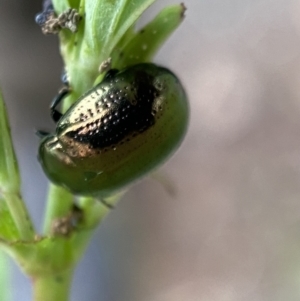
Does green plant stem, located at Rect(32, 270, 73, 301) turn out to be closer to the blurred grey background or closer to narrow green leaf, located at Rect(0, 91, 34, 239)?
narrow green leaf, located at Rect(0, 91, 34, 239)

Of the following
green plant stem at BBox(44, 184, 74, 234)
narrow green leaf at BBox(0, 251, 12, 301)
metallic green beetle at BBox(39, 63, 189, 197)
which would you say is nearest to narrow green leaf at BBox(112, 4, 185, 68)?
metallic green beetle at BBox(39, 63, 189, 197)

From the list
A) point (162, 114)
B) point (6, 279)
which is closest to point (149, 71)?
point (162, 114)

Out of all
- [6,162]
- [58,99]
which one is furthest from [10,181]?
[58,99]

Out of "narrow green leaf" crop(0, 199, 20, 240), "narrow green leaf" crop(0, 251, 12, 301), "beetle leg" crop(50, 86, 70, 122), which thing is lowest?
"narrow green leaf" crop(0, 251, 12, 301)

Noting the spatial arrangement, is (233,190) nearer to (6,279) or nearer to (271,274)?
(271,274)

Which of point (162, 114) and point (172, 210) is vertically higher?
point (162, 114)
